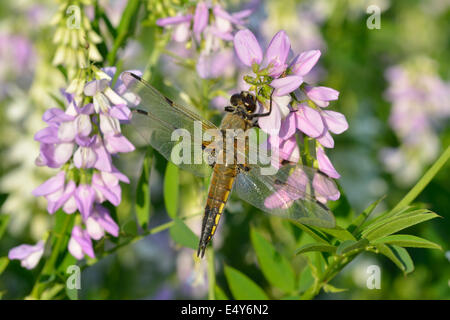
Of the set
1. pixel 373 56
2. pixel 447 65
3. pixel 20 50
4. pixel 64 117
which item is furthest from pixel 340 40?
pixel 64 117

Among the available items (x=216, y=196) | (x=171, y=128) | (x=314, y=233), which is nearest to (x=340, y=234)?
(x=314, y=233)

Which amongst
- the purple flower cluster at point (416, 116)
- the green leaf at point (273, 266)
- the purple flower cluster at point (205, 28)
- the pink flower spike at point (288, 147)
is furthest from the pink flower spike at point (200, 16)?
the purple flower cluster at point (416, 116)

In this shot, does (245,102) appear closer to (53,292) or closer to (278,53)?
(278,53)

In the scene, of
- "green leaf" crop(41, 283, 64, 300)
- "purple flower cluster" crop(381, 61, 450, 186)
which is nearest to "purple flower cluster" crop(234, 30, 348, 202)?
"green leaf" crop(41, 283, 64, 300)

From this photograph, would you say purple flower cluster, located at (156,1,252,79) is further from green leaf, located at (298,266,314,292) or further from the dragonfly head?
green leaf, located at (298,266,314,292)

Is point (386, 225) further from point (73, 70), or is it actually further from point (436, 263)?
point (436, 263)

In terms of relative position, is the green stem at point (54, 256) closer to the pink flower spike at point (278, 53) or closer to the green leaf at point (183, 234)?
the green leaf at point (183, 234)
